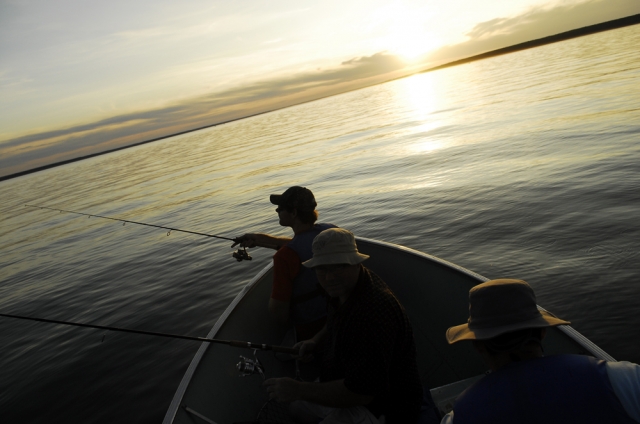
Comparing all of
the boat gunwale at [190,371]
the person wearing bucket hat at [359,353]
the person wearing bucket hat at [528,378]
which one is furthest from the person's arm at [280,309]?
the person wearing bucket hat at [528,378]

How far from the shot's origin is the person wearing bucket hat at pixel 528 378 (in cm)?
170

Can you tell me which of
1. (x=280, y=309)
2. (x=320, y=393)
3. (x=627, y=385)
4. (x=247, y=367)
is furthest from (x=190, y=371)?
(x=627, y=385)

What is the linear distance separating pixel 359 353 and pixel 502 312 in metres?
0.87

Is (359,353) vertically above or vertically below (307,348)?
above

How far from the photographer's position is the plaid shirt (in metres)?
2.54

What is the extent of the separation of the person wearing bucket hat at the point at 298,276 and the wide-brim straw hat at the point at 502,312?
6.86 ft

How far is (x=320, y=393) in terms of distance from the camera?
2709 mm

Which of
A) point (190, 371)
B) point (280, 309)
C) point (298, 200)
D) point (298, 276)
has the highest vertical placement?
point (298, 200)

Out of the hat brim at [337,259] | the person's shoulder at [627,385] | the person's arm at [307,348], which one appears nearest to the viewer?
the person's shoulder at [627,385]

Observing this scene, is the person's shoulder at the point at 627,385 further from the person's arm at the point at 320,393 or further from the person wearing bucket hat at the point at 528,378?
the person's arm at the point at 320,393

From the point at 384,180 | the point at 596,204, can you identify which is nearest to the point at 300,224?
the point at 596,204

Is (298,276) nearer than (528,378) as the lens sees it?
No

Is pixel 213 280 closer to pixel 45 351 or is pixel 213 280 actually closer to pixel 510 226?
pixel 45 351

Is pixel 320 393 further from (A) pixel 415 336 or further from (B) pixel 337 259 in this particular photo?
(A) pixel 415 336
